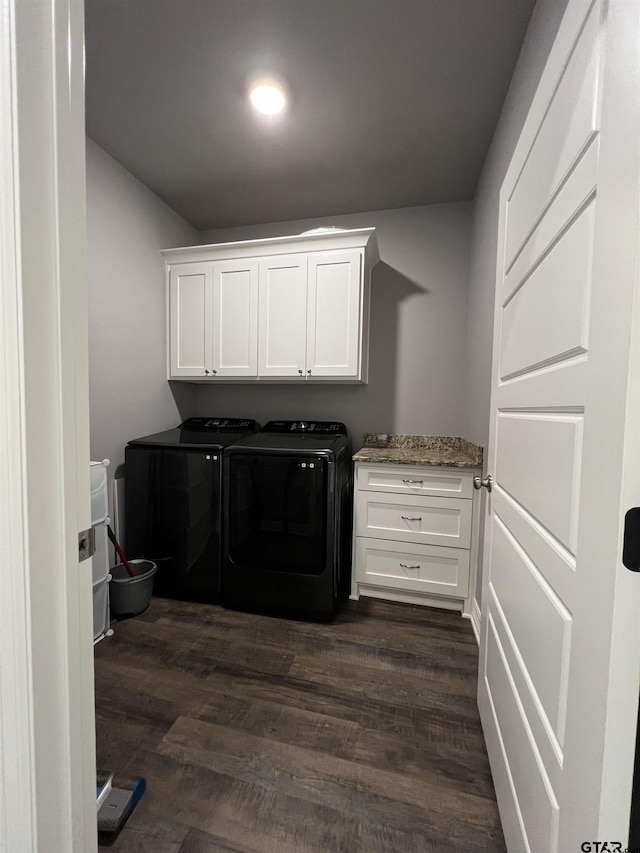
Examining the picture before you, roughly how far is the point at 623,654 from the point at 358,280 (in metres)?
2.12

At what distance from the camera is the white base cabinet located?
77.4 inches

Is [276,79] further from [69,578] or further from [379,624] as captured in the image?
[379,624]

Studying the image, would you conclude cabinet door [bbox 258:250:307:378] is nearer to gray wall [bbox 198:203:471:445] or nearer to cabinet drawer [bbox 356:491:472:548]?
gray wall [bbox 198:203:471:445]

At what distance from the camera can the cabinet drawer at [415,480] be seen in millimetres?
1956

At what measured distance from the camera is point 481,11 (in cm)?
121

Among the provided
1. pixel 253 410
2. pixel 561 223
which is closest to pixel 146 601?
pixel 253 410

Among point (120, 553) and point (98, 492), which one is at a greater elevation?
point (98, 492)

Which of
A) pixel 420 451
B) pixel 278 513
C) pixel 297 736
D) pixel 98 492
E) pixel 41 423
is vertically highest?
pixel 41 423

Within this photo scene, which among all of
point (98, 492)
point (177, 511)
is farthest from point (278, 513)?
point (98, 492)

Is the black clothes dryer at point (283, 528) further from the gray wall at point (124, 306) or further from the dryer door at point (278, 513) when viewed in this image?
the gray wall at point (124, 306)

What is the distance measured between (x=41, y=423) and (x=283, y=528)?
1624mm

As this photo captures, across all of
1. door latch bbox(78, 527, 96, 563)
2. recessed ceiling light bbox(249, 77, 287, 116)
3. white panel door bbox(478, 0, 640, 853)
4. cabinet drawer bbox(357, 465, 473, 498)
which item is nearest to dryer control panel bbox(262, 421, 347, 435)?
cabinet drawer bbox(357, 465, 473, 498)

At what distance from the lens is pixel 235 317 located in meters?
2.39

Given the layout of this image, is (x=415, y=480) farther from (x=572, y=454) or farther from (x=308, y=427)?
(x=572, y=454)
